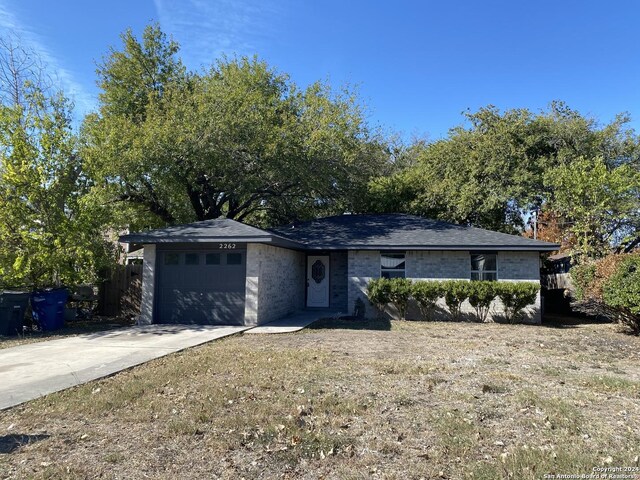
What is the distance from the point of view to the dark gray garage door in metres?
12.8

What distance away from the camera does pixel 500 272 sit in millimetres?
15086

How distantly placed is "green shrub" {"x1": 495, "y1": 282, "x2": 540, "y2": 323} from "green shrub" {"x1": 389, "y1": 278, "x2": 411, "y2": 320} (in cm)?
281

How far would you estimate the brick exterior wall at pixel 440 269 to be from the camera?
589 inches

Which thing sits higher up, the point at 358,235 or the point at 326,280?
the point at 358,235

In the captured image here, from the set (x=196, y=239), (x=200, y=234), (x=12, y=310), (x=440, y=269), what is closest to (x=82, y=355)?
(x=12, y=310)

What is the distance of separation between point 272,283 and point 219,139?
6.58m

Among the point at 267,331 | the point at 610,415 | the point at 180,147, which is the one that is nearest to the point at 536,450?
the point at 610,415

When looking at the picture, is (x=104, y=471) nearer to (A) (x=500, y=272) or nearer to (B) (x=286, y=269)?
(B) (x=286, y=269)

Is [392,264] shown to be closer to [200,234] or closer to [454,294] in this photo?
Result: [454,294]

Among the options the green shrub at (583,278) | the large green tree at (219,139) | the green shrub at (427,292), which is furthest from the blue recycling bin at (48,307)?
the green shrub at (583,278)

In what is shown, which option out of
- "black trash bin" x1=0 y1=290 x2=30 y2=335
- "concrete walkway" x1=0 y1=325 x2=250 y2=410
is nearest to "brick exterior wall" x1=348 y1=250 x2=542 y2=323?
"concrete walkway" x1=0 y1=325 x2=250 y2=410

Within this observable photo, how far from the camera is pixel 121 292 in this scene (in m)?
15.3

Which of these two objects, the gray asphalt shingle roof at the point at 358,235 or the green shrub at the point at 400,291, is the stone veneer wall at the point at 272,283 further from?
the green shrub at the point at 400,291

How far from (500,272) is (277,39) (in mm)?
11829
